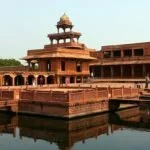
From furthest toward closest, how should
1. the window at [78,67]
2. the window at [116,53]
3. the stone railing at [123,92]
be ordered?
the window at [116,53] → the window at [78,67] → the stone railing at [123,92]

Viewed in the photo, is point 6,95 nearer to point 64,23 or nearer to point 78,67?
point 78,67

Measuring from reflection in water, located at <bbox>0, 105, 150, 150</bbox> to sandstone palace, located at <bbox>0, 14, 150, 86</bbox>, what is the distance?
17906 millimetres

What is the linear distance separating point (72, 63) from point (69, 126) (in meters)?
26.7

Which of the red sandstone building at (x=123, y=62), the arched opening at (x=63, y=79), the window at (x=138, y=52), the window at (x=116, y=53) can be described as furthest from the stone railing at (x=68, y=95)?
the window at (x=116, y=53)

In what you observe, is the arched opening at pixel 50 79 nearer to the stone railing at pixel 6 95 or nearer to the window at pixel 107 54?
the window at pixel 107 54

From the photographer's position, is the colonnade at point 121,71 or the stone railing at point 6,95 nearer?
the stone railing at point 6,95

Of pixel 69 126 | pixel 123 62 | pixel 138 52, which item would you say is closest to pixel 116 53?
pixel 138 52

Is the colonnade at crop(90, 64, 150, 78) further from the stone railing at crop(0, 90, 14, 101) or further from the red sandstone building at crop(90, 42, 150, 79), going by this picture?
the stone railing at crop(0, 90, 14, 101)

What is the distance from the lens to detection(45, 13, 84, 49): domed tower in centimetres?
5403

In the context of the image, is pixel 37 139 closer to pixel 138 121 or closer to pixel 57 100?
pixel 57 100

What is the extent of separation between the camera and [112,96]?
27.0 meters

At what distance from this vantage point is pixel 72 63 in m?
47.6

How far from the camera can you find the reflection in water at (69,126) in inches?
744

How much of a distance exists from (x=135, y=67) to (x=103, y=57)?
6.80 m
